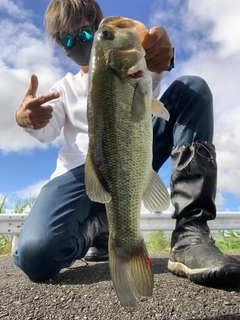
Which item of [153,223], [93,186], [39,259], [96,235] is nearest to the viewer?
[93,186]

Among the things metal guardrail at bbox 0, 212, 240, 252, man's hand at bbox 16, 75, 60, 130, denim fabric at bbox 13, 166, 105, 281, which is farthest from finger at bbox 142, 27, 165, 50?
metal guardrail at bbox 0, 212, 240, 252

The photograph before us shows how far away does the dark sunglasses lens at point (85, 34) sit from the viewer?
3537 mm

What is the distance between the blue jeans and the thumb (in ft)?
3.29

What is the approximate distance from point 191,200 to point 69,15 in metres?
2.09

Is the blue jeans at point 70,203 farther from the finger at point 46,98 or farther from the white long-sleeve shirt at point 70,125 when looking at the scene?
the finger at point 46,98

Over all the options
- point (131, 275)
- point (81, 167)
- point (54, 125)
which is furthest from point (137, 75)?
point (54, 125)

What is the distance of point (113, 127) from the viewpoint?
199cm

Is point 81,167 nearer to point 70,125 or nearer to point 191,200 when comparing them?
point 70,125

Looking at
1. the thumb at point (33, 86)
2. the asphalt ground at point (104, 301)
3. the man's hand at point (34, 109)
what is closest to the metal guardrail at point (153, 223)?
the asphalt ground at point (104, 301)

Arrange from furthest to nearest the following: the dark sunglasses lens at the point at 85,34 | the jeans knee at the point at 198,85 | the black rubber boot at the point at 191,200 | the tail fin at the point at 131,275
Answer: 1. the dark sunglasses lens at the point at 85,34
2. the jeans knee at the point at 198,85
3. the black rubber boot at the point at 191,200
4. the tail fin at the point at 131,275

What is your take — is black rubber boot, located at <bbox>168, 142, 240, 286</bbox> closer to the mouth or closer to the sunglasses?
the mouth

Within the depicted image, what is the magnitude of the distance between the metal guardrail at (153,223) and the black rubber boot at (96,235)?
151 cm

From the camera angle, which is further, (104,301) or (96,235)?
(96,235)

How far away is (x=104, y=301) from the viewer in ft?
7.82
